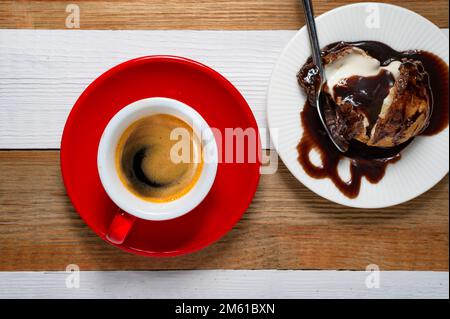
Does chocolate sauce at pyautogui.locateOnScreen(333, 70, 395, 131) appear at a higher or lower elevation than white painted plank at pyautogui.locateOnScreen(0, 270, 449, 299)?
higher

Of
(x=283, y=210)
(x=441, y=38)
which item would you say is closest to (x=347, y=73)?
(x=441, y=38)

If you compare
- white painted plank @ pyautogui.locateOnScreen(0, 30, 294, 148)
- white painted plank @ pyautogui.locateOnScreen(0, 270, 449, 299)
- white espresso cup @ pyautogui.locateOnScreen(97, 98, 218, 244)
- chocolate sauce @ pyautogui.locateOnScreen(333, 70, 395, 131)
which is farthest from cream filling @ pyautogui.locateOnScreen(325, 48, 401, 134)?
white painted plank @ pyautogui.locateOnScreen(0, 270, 449, 299)

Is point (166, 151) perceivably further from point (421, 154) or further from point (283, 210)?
point (421, 154)

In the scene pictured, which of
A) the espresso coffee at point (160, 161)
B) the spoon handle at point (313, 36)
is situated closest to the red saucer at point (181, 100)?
the espresso coffee at point (160, 161)

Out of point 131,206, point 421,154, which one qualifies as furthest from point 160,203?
point 421,154

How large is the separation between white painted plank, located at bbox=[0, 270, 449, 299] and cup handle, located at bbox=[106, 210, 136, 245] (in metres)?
0.18

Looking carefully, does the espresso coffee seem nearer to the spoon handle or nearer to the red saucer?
the red saucer

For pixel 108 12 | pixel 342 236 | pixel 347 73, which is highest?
pixel 108 12

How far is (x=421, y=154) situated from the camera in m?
1.00

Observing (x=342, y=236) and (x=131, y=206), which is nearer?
(x=131, y=206)

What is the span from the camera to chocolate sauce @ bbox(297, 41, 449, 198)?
99 cm

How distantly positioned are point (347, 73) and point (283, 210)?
0.30m

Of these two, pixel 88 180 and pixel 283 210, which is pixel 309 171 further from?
pixel 88 180

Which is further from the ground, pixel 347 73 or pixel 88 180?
pixel 347 73
